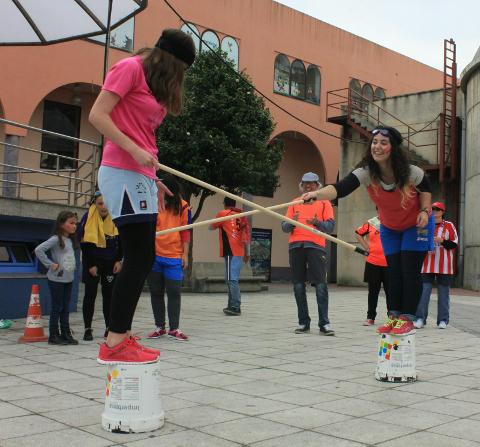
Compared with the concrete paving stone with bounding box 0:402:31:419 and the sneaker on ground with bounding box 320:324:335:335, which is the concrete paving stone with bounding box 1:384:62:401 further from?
the sneaker on ground with bounding box 320:324:335:335

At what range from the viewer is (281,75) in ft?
82.7

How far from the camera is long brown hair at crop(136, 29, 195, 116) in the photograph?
332 cm

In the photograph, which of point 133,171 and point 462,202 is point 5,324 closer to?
point 133,171

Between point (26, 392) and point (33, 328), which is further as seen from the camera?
point (33, 328)

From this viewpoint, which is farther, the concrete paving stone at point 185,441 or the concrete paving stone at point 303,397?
the concrete paving stone at point 303,397

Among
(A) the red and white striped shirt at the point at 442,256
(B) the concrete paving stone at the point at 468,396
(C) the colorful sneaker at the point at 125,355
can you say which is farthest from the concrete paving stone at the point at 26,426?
(A) the red and white striped shirt at the point at 442,256

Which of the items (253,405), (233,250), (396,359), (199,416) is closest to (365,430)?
(253,405)

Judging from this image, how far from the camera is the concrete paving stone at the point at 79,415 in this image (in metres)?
3.36

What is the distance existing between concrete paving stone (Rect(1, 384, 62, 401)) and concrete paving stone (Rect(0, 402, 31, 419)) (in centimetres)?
21

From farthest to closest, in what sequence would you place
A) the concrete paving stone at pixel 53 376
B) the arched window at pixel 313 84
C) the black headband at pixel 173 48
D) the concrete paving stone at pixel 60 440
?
the arched window at pixel 313 84 < the concrete paving stone at pixel 53 376 < the black headband at pixel 173 48 < the concrete paving stone at pixel 60 440

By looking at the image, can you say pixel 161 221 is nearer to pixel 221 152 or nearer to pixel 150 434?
pixel 150 434

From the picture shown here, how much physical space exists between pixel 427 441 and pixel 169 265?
4.46 m

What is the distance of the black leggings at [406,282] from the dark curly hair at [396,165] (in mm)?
473

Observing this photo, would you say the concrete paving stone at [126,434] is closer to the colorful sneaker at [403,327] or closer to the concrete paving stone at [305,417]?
the concrete paving stone at [305,417]
